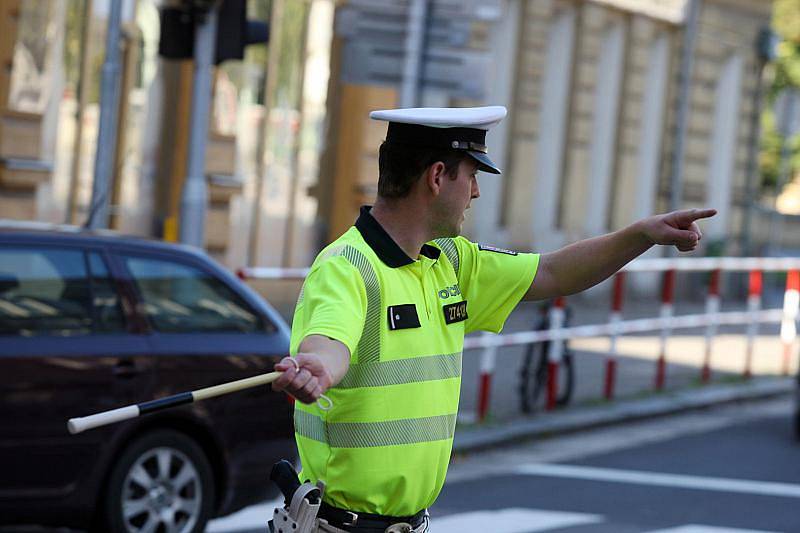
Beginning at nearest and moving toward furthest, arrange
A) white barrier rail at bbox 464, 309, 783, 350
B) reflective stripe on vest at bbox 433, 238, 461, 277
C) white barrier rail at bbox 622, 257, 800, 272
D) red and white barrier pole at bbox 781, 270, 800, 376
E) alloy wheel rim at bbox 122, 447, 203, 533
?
reflective stripe on vest at bbox 433, 238, 461, 277, alloy wheel rim at bbox 122, 447, 203, 533, white barrier rail at bbox 464, 309, 783, 350, white barrier rail at bbox 622, 257, 800, 272, red and white barrier pole at bbox 781, 270, 800, 376

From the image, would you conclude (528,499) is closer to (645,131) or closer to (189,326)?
(189,326)

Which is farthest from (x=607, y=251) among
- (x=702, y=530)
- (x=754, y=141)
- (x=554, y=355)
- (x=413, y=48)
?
(x=754, y=141)

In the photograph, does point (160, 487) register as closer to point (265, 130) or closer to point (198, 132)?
point (198, 132)

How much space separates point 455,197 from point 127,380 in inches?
151

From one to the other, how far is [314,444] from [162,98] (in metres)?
14.0

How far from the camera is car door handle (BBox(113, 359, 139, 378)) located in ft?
23.6

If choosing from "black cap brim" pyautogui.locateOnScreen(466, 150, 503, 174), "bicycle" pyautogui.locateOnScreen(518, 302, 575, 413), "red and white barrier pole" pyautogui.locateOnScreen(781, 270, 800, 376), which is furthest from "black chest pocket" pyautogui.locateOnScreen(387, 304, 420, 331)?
"red and white barrier pole" pyautogui.locateOnScreen(781, 270, 800, 376)

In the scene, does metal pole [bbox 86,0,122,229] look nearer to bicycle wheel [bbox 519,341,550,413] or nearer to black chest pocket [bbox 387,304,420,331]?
bicycle wheel [bbox 519,341,550,413]

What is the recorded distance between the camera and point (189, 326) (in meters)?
7.66

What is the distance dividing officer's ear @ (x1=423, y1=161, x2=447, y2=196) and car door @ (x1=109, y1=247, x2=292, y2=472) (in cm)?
391

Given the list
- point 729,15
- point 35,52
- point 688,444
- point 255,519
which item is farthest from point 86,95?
point 729,15

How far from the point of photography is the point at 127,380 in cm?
723

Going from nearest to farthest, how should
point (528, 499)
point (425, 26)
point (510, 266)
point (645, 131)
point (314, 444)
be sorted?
point (314, 444) → point (510, 266) → point (528, 499) → point (425, 26) → point (645, 131)

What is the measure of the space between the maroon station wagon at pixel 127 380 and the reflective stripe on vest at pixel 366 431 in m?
3.52
